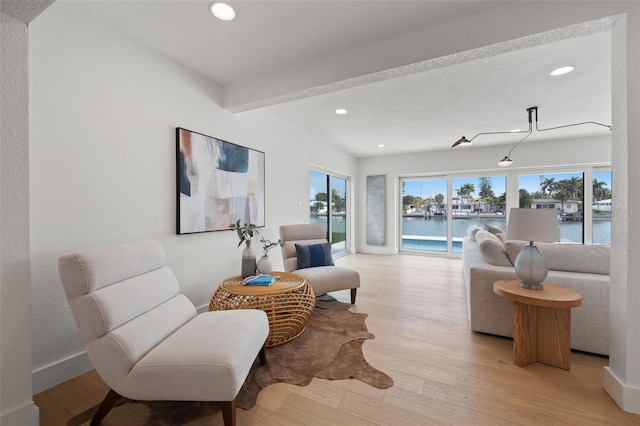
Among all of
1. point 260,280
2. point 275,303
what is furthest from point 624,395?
point 260,280

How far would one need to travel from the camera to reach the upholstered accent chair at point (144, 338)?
4.25 feet

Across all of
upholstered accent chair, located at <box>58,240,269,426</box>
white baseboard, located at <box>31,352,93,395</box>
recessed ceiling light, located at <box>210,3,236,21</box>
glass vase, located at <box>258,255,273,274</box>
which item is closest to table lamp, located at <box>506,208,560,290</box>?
upholstered accent chair, located at <box>58,240,269,426</box>

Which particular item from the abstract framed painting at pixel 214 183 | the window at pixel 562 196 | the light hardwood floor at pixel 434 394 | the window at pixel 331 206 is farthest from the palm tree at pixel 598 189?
the abstract framed painting at pixel 214 183

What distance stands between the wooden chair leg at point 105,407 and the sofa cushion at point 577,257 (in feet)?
10.2

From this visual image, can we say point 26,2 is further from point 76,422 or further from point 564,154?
point 564,154

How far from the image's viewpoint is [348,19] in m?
1.91

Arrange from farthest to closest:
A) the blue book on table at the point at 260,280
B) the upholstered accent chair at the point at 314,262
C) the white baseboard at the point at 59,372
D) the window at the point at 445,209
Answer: the window at the point at 445,209 → the upholstered accent chair at the point at 314,262 → the blue book on table at the point at 260,280 → the white baseboard at the point at 59,372

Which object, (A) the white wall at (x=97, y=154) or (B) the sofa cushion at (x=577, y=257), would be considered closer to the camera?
(A) the white wall at (x=97, y=154)

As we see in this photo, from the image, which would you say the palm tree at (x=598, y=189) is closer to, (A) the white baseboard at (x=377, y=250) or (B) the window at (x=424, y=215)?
(B) the window at (x=424, y=215)

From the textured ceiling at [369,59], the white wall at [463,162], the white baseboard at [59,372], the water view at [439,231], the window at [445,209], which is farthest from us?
the window at [445,209]

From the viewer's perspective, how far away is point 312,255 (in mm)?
3436

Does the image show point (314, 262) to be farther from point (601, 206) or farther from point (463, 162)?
point (601, 206)

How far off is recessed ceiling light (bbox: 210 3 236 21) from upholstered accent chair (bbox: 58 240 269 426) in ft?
5.45

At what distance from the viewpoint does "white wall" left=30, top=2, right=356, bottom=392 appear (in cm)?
170
